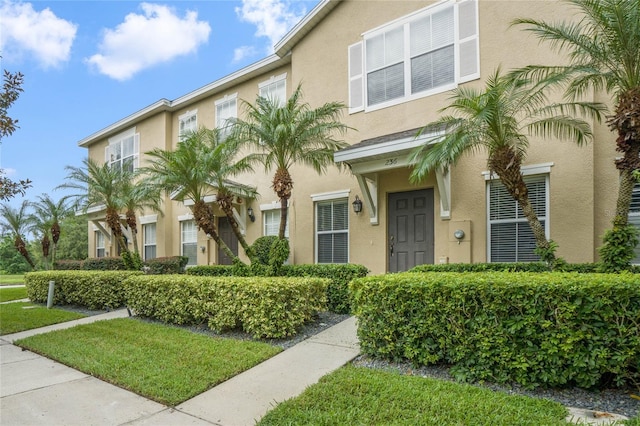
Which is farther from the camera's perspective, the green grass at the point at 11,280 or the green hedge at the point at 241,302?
the green grass at the point at 11,280

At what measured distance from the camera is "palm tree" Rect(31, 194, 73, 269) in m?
19.2

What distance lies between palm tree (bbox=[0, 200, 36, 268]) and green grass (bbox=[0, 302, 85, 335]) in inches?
421

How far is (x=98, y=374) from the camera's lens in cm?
493

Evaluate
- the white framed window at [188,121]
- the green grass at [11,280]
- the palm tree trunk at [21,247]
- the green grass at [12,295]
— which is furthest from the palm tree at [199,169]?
the green grass at [11,280]

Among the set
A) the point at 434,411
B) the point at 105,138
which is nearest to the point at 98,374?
the point at 434,411

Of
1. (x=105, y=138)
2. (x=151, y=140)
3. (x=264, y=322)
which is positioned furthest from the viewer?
(x=105, y=138)

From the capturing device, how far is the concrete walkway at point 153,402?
371cm

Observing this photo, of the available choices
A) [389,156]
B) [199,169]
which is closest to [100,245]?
[199,169]

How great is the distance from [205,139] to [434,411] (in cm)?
944

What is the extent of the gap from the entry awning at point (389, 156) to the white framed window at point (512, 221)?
940mm

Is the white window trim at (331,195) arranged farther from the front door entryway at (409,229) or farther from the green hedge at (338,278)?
the green hedge at (338,278)

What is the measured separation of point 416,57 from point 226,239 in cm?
892

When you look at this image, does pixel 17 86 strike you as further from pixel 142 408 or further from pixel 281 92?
pixel 281 92

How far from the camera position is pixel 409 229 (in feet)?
29.3
